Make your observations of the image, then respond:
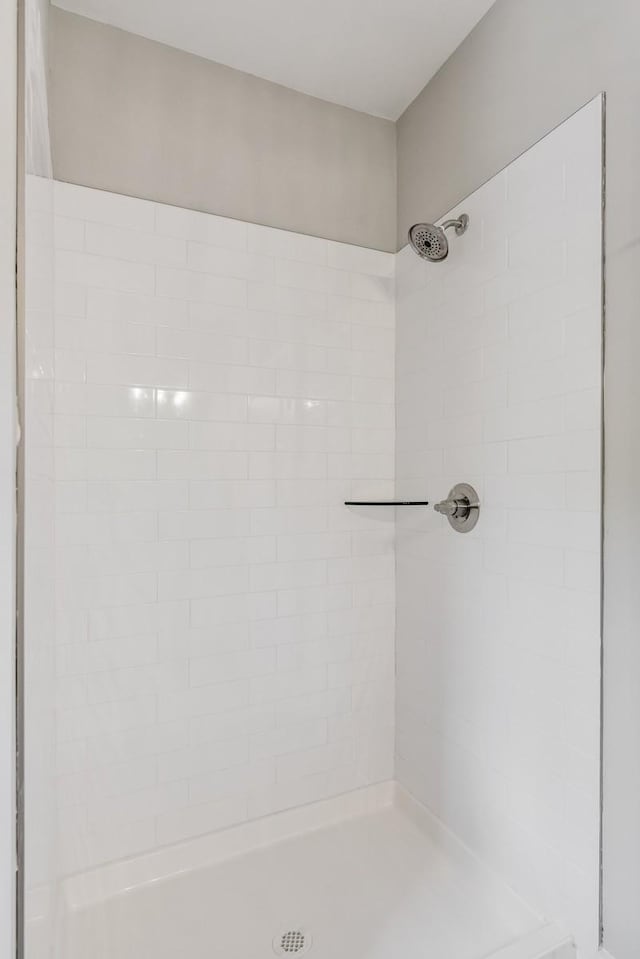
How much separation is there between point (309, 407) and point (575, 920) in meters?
1.42

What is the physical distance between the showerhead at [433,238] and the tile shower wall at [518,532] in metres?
0.03

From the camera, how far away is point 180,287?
1486 mm

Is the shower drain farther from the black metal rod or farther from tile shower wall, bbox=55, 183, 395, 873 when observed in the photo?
the black metal rod

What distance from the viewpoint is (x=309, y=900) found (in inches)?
54.4

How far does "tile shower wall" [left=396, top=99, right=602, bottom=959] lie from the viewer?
110cm

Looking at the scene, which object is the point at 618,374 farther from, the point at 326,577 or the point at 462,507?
the point at 326,577

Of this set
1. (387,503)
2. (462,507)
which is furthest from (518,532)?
(387,503)

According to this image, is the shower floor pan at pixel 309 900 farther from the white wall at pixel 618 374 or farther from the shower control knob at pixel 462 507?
the shower control knob at pixel 462 507

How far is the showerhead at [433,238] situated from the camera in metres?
1.42

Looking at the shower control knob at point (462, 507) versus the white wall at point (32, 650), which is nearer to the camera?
the white wall at point (32, 650)

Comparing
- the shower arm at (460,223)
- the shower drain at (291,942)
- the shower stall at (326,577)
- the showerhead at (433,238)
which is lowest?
the shower drain at (291,942)

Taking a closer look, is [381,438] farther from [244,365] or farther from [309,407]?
[244,365]

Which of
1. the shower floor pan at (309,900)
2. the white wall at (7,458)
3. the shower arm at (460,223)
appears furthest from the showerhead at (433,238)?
the shower floor pan at (309,900)

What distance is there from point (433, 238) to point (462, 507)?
0.75 m
